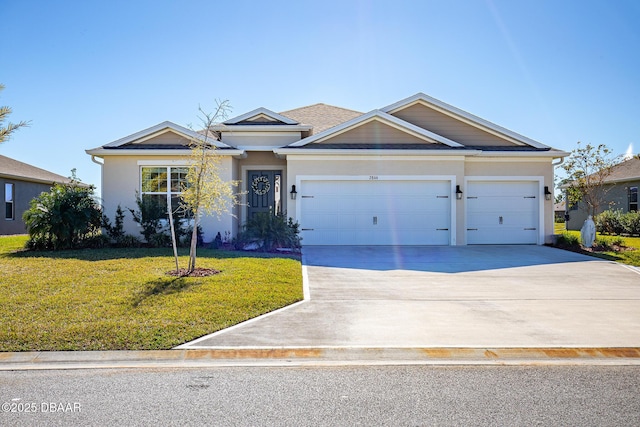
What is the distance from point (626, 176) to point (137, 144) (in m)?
23.8

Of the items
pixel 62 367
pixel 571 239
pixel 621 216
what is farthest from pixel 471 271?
pixel 621 216

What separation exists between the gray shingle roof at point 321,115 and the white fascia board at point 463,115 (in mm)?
2866

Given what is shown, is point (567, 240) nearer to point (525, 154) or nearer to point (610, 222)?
point (525, 154)

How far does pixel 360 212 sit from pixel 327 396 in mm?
11608

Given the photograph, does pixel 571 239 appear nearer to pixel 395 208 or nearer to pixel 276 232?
pixel 395 208

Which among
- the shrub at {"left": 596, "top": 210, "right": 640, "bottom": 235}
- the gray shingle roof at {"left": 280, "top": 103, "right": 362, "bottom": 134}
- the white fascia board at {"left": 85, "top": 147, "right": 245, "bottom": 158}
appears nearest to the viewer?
the white fascia board at {"left": 85, "top": 147, "right": 245, "bottom": 158}

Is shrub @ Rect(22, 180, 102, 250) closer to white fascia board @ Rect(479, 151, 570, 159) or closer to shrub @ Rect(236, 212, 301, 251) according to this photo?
shrub @ Rect(236, 212, 301, 251)

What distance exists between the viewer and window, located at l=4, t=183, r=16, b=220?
22.8 meters

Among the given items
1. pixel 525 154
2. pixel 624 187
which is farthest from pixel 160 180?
pixel 624 187

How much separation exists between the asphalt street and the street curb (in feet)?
0.74

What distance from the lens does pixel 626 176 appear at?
25547 mm

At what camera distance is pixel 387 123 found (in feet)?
53.1

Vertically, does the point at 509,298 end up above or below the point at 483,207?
below

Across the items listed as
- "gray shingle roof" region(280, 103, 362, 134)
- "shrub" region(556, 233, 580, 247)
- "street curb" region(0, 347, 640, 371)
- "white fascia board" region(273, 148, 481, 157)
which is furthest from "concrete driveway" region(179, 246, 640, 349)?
"gray shingle roof" region(280, 103, 362, 134)
